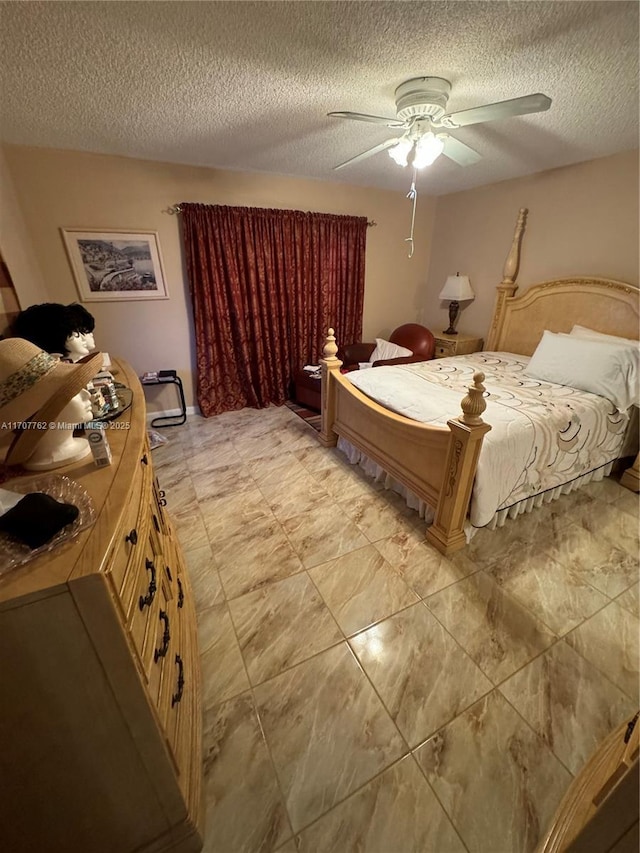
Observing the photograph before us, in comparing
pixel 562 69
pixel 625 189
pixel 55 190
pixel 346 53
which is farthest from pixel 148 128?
pixel 625 189

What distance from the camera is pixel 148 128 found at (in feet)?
7.00

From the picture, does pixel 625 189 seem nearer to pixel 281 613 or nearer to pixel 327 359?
pixel 327 359

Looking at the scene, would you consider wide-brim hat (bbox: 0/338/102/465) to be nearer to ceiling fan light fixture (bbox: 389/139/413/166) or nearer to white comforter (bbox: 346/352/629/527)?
white comforter (bbox: 346/352/629/527)

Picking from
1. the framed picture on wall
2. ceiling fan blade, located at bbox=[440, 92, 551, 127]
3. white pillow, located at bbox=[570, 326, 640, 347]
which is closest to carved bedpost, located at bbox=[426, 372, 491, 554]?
ceiling fan blade, located at bbox=[440, 92, 551, 127]

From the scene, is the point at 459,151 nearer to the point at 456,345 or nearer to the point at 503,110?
the point at 503,110

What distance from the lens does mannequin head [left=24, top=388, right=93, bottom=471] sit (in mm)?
832

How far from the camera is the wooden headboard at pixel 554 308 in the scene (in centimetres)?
260

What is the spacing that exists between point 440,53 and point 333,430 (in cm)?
225

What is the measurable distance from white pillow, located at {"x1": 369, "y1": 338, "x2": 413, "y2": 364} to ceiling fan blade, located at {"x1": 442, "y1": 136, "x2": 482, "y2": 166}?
5.54ft

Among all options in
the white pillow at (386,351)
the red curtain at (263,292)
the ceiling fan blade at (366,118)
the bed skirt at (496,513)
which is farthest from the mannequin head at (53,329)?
the white pillow at (386,351)

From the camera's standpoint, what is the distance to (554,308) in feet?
9.90

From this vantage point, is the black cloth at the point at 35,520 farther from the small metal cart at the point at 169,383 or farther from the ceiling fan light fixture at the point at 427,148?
the small metal cart at the point at 169,383

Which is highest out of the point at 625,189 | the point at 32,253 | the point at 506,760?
the point at 625,189

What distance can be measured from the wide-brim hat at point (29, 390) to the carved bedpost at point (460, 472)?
4.89 feet
